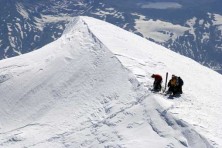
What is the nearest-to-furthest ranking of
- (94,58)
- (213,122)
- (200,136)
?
(200,136)
(213,122)
(94,58)

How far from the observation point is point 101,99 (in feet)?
148

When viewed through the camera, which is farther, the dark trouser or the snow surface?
the dark trouser

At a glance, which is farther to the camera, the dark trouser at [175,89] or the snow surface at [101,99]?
the dark trouser at [175,89]

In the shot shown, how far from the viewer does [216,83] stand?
54.2 meters

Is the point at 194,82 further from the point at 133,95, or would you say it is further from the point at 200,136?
the point at 200,136

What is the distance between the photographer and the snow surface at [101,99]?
4044cm

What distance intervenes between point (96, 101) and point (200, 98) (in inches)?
367

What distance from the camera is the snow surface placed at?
40.4 m

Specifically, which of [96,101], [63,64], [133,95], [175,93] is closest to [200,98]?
[175,93]

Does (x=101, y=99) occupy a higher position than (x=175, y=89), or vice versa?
(x=175, y=89)

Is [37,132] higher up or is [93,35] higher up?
[93,35]

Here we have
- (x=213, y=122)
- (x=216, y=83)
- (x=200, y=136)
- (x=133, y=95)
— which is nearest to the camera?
(x=200, y=136)

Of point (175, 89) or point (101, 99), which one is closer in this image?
point (175, 89)

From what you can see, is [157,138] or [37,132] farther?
[37,132]
